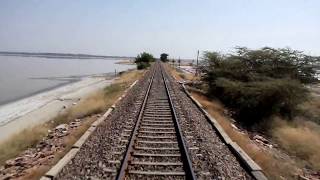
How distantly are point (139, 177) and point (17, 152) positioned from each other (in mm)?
8154

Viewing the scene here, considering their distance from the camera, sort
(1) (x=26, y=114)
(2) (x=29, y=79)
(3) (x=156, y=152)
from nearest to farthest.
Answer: (3) (x=156, y=152), (1) (x=26, y=114), (2) (x=29, y=79)

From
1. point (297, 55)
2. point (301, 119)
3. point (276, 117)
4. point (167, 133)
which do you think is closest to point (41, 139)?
point (167, 133)

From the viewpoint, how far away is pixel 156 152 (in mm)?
11156

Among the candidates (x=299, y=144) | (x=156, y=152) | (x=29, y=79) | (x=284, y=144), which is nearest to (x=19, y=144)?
(x=156, y=152)

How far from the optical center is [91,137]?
1307 cm

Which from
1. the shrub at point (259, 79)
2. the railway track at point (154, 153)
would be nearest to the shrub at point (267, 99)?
the shrub at point (259, 79)

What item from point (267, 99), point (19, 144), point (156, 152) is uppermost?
point (156, 152)

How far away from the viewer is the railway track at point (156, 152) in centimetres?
912

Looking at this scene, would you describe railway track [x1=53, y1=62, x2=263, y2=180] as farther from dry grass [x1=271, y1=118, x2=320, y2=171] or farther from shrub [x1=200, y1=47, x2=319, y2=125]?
shrub [x1=200, y1=47, x2=319, y2=125]

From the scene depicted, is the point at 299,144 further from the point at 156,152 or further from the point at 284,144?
the point at 156,152

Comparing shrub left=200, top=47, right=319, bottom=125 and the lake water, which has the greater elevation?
shrub left=200, top=47, right=319, bottom=125

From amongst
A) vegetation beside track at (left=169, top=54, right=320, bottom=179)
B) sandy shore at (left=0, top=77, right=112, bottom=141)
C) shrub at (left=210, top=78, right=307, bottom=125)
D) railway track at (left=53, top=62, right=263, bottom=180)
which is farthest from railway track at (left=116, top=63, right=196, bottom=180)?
sandy shore at (left=0, top=77, right=112, bottom=141)

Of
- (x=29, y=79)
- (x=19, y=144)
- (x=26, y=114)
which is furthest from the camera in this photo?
(x=29, y=79)

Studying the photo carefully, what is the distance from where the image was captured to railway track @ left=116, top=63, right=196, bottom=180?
29.9 ft
